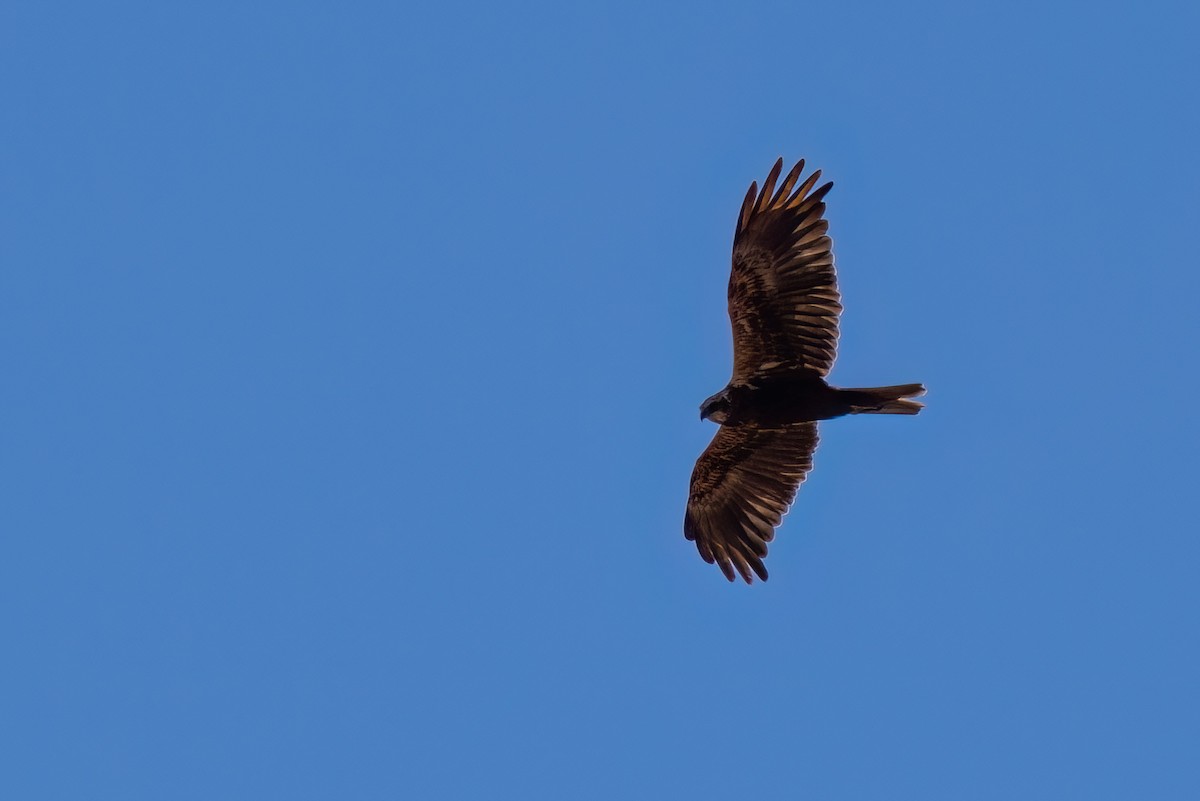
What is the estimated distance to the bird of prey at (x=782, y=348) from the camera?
1959 cm

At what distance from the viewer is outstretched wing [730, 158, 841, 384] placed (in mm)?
19578

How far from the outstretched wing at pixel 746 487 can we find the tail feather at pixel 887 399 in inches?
66.4

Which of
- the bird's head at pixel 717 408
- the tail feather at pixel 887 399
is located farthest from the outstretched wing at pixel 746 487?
the tail feather at pixel 887 399

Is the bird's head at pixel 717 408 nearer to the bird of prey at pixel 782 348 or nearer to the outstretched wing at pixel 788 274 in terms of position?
the bird of prey at pixel 782 348

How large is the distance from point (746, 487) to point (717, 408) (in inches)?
65.5

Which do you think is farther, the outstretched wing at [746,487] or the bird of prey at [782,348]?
the outstretched wing at [746,487]

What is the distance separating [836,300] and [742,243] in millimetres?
1339

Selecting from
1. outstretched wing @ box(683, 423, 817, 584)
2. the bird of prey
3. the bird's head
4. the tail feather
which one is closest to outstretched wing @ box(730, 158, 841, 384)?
the bird of prey

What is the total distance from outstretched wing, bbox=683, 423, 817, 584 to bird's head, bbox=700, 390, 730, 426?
853 millimetres

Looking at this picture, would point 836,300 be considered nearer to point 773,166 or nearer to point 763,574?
point 773,166

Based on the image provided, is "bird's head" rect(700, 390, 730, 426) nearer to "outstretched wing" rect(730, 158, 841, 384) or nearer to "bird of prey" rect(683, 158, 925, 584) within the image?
"bird of prey" rect(683, 158, 925, 584)

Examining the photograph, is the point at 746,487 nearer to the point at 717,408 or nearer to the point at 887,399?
the point at 717,408

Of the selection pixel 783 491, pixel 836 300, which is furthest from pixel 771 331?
pixel 783 491

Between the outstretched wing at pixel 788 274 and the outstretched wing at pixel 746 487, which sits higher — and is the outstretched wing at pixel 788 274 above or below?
above
